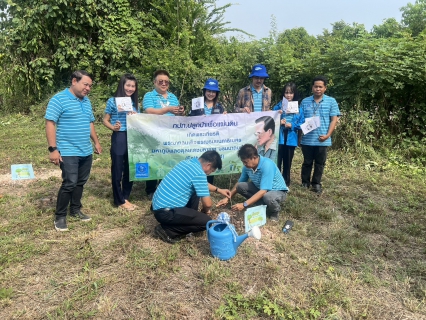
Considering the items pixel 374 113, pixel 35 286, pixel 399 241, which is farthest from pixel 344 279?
pixel 374 113

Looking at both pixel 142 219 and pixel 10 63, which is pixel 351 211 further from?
pixel 10 63

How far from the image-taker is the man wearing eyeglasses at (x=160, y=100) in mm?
4105

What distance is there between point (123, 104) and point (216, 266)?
216 centimetres

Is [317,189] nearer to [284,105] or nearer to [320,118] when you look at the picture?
[320,118]

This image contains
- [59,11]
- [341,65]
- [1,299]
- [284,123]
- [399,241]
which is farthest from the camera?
[59,11]

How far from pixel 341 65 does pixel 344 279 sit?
4905 millimetres

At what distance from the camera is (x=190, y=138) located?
4.47 metres

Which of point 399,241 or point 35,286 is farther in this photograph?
point 399,241

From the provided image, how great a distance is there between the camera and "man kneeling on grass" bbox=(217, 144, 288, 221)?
357cm

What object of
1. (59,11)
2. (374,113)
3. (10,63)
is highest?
(59,11)

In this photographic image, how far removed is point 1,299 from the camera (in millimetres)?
2459

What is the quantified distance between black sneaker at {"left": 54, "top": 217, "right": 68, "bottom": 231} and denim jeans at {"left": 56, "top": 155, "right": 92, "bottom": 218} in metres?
0.05

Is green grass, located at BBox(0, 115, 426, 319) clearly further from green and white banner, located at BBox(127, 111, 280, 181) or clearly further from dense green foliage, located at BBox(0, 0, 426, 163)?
dense green foliage, located at BBox(0, 0, 426, 163)

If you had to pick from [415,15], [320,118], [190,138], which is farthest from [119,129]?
[415,15]
